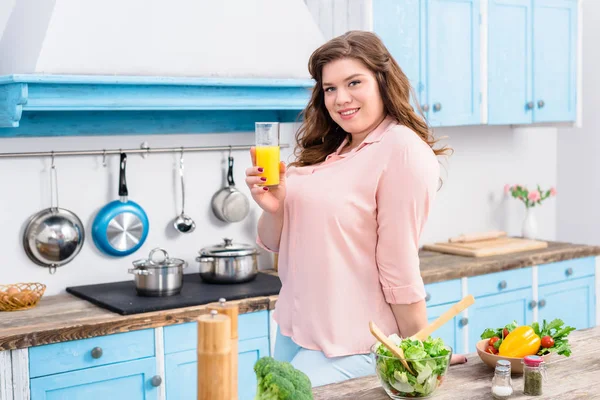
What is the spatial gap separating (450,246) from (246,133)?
132 cm

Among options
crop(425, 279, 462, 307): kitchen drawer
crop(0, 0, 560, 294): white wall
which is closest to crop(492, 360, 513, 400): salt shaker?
crop(425, 279, 462, 307): kitchen drawer

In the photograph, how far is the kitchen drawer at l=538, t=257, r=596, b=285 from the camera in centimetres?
434

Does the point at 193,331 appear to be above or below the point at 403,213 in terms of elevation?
below

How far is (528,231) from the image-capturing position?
4789mm

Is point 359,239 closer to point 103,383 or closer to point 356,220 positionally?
point 356,220

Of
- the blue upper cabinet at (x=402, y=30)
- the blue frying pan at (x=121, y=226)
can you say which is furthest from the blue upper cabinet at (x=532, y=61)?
the blue frying pan at (x=121, y=226)

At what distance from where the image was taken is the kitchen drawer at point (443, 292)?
3811 millimetres

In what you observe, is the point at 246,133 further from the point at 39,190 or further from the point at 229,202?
the point at 39,190

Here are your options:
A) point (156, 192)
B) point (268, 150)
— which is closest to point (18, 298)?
point (156, 192)

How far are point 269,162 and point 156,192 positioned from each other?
1.67 meters

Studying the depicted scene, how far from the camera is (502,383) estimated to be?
6.08 ft

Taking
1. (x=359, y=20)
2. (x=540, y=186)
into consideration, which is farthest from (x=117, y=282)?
(x=540, y=186)

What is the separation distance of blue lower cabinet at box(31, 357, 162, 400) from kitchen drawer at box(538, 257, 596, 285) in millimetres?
2239

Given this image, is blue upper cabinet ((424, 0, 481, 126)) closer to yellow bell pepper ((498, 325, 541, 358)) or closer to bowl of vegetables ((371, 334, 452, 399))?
yellow bell pepper ((498, 325, 541, 358))
